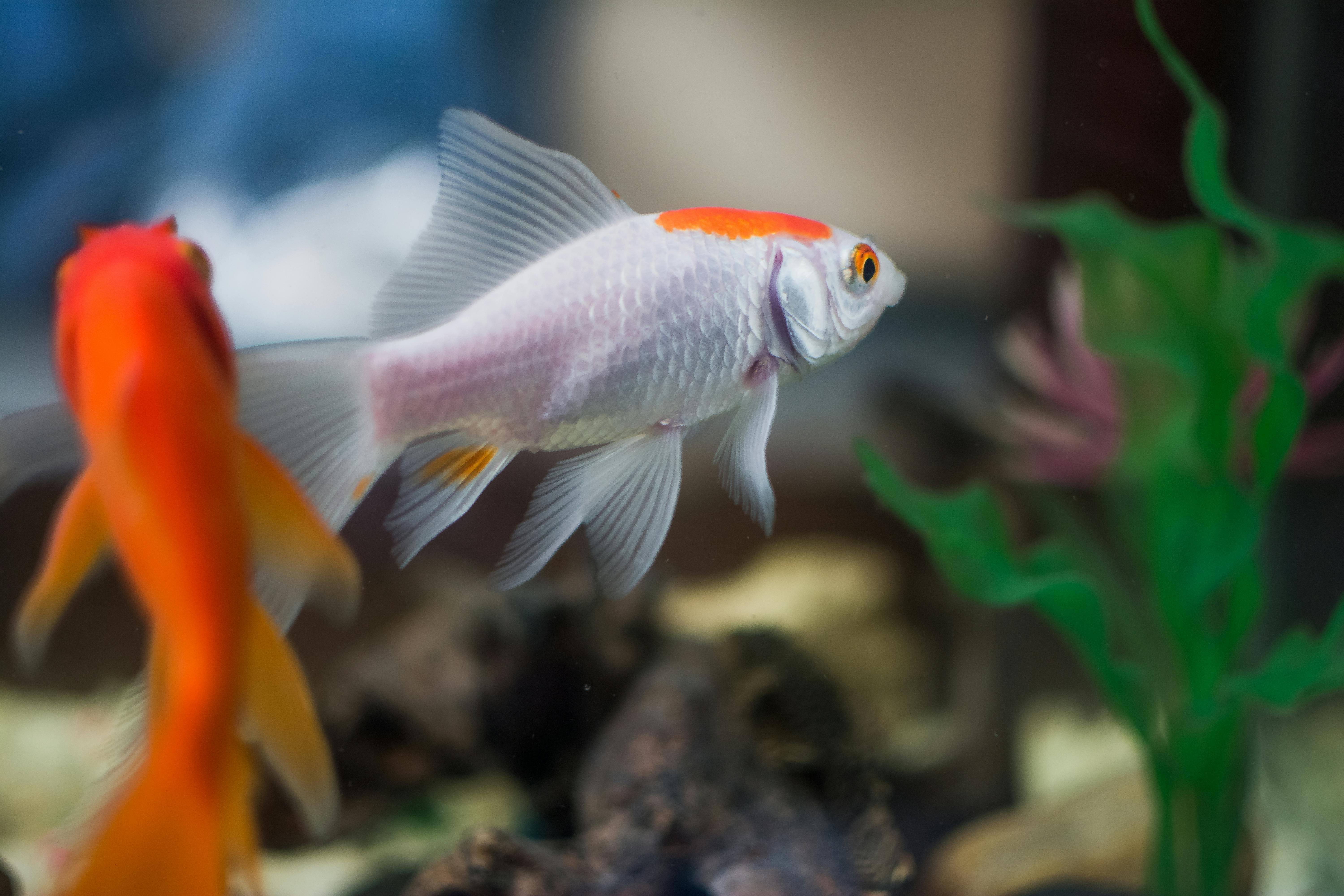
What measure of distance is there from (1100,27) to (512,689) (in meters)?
1.60

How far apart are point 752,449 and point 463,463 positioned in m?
0.24

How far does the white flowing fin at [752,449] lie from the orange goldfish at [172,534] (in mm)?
385

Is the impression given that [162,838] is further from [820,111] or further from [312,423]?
[820,111]

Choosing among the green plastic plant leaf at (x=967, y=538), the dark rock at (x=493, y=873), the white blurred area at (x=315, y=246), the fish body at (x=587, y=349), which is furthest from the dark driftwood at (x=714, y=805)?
the white blurred area at (x=315, y=246)

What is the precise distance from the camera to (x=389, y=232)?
1017 mm

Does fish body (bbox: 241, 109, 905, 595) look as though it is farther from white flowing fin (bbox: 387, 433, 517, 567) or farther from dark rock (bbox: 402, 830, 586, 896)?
dark rock (bbox: 402, 830, 586, 896)

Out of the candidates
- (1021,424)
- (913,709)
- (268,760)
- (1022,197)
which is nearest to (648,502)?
(268,760)

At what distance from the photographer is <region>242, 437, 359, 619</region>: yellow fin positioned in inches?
18.0

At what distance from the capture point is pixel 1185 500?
145 cm

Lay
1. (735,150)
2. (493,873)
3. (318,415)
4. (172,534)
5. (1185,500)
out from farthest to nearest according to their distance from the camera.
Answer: (1185,500)
(735,150)
(493,873)
(318,415)
(172,534)

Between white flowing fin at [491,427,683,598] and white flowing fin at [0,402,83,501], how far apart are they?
311 mm

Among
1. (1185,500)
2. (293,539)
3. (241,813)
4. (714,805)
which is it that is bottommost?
(714,805)

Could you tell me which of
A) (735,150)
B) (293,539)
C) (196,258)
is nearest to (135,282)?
(196,258)

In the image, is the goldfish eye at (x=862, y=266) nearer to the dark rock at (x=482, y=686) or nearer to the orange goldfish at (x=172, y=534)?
the orange goldfish at (x=172, y=534)
